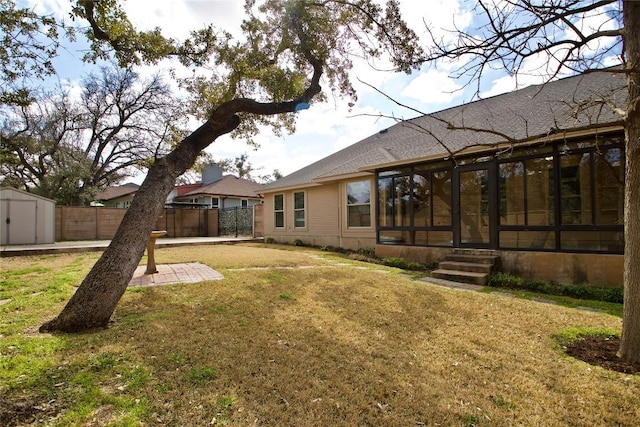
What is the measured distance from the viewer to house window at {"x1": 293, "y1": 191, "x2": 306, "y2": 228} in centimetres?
1441

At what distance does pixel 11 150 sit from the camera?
17516mm

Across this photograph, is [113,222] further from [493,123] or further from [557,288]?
[557,288]

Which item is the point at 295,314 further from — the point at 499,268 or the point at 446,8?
the point at 499,268

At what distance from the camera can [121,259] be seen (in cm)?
384

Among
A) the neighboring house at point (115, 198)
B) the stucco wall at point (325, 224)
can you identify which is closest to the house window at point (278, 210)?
the stucco wall at point (325, 224)

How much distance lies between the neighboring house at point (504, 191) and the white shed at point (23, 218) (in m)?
11.4

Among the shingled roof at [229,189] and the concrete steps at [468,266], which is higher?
the shingled roof at [229,189]

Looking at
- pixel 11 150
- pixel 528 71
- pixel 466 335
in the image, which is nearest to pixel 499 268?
pixel 466 335

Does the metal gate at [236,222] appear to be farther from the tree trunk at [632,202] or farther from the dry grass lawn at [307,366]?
the tree trunk at [632,202]

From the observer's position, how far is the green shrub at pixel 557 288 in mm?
5875

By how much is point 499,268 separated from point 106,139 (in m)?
25.6

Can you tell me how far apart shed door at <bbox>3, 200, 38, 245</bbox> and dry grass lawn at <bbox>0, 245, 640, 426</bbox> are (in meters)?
10.6

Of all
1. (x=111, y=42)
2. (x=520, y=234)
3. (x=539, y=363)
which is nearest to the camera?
(x=539, y=363)

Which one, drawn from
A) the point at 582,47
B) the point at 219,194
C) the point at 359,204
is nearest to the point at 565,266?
the point at 582,47
